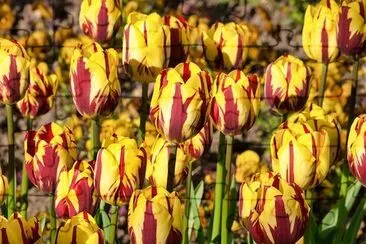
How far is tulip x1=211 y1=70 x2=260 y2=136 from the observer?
168 centimetres

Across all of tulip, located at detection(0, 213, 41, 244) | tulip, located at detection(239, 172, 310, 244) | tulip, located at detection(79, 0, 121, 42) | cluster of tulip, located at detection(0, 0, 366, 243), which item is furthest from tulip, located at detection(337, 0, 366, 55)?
tulip, located at detection(0, 213, 41, 244)

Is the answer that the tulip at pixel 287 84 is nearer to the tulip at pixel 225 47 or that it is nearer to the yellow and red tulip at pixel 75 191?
the tulip at pixel 225 47

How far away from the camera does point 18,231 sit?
1.39 m

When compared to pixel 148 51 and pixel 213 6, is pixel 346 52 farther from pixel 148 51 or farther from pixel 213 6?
pixel 213 6

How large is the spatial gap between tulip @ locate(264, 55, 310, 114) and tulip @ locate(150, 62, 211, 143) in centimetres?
33

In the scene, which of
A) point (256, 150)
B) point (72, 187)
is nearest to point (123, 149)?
point (72, 187)

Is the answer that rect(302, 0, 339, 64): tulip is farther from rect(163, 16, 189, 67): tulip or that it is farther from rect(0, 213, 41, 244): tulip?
rect(0, 213, 41, 244): tulip

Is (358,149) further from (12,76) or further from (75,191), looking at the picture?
(12,76)

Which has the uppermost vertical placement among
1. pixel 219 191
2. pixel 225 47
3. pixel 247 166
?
pixel 225 47

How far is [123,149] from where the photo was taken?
5.11 feet

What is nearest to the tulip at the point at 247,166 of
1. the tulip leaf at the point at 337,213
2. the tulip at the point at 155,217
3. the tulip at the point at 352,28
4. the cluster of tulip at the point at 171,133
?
the tulip leaf at the point at 337,213

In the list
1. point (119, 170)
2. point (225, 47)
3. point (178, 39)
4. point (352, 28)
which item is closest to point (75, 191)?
point (119, 170)

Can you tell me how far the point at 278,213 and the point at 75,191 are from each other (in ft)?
1.05

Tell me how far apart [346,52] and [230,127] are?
1.28ft
